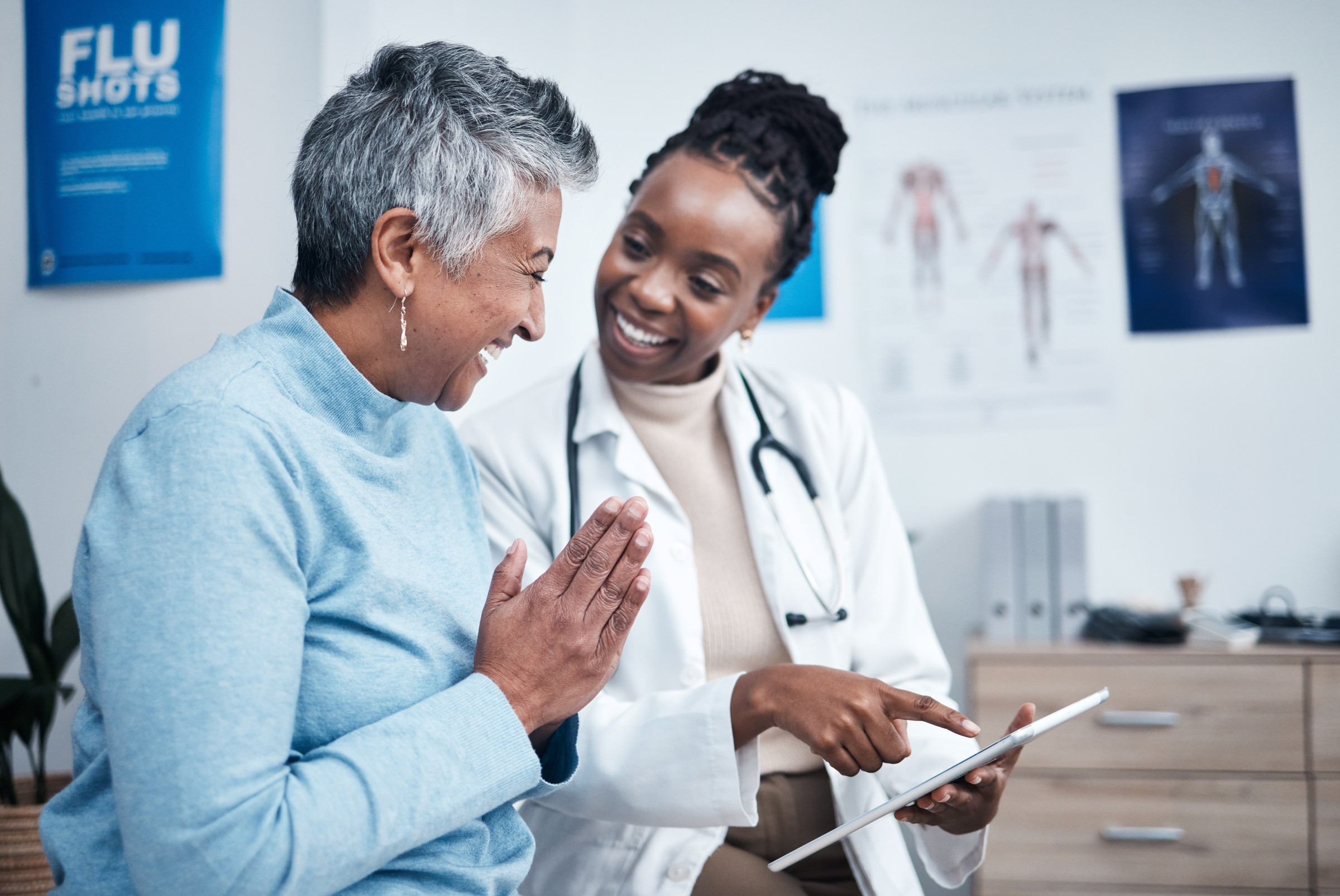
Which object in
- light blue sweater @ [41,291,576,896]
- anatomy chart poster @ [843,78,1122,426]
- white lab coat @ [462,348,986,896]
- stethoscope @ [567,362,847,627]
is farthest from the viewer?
anatomy chart poster @ [843,78,1122,426]

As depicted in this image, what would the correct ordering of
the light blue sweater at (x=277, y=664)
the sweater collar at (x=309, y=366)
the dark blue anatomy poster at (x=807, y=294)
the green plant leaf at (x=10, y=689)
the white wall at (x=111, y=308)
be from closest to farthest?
the light blue sweater at (x=277, y=664) → the sweater collar at (x=309, y=366) → the green plant leaf at (x=10, y=689) → the white wall at (x=111, y=308) → the dark blue anatomy poster at (x=807, y=294)

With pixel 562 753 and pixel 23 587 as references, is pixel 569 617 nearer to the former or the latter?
pixel 562 753

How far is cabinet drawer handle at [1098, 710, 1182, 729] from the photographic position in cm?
221

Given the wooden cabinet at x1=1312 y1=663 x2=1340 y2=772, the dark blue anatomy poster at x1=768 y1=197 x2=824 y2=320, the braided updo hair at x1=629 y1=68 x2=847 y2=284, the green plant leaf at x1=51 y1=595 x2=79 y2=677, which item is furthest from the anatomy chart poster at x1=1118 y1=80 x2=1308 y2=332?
the green plant leaf at x1=51 y1=595 x2=79 y2=677

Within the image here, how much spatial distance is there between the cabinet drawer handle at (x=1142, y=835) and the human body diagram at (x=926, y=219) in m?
1.37

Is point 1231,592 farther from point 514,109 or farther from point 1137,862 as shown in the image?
point 514,109

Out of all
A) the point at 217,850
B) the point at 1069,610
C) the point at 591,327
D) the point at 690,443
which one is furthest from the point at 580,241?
the point at 217,850

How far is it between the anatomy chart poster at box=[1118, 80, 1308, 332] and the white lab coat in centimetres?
149

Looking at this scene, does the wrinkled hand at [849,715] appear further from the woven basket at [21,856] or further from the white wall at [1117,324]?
the white wall at [1117,324]

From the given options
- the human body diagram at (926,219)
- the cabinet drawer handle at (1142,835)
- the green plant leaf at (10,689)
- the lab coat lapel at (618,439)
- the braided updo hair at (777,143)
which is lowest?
the cabinet drawer handle at (1142,835)

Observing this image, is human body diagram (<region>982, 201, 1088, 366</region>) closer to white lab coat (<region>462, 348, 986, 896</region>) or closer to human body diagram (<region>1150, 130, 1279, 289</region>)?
human body diagram (<region>1150, 130, 1279, 289</region>)

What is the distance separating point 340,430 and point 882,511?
885 mm

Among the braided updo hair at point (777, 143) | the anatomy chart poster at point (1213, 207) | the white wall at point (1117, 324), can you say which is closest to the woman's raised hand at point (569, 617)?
the braided updo hair at point (777, 143)

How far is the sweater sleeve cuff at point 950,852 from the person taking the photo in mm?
1301
